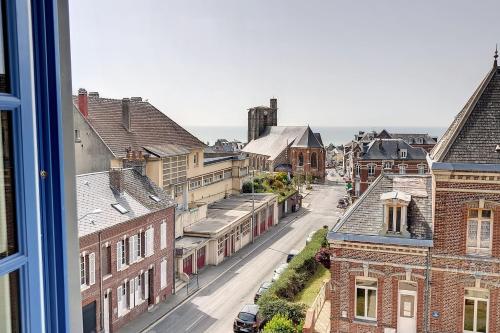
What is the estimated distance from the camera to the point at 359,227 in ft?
46.8

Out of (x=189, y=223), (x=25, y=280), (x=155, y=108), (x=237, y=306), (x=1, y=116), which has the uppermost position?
(x=155, y=108)

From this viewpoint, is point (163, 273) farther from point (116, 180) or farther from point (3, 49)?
point (3, 49)

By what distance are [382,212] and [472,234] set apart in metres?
2.56

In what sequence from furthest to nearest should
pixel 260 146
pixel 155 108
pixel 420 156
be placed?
pixel 260 146
pixel 420 156
pixel 155 108

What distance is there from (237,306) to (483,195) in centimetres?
1253

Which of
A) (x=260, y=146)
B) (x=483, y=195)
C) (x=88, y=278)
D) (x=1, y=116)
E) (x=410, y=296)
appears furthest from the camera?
(x=260, y=146)

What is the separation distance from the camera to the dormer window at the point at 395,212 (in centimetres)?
1369

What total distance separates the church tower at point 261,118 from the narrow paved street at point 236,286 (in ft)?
117

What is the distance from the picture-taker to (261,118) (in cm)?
7562

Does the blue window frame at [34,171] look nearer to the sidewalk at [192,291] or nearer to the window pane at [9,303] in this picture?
the window pane at [9,303]

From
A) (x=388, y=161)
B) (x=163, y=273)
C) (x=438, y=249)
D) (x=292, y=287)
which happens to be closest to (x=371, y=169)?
(x=388, y=161)

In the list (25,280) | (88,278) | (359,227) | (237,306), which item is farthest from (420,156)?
(25,280)

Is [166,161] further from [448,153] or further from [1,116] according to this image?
[1,116]

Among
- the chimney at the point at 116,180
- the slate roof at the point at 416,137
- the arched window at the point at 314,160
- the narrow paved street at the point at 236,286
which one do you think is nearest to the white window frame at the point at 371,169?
the narrow paved street at the point at 236,286
